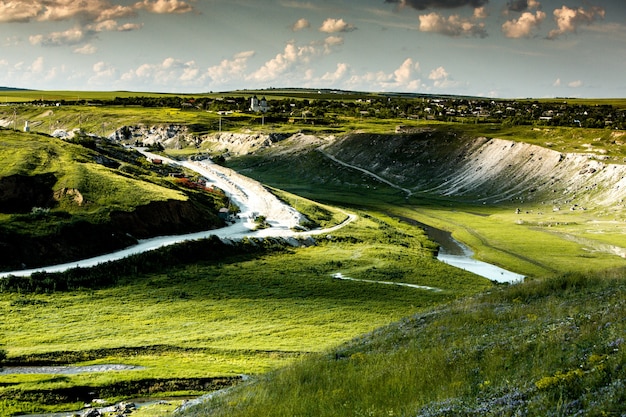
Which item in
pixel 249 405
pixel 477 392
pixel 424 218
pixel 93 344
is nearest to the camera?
pixel 477 392

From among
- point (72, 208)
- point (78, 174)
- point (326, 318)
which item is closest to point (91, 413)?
point (326, 318)

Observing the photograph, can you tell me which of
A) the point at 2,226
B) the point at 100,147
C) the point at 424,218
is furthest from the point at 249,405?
the point at 100,147

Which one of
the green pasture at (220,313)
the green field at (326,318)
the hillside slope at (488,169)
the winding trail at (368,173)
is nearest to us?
the green field at (326,318)

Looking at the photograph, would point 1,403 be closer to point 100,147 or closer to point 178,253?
point 178,253

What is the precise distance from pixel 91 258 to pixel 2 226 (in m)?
9.57

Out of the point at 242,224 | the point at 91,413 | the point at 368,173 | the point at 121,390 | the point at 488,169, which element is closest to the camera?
the point at 91,413

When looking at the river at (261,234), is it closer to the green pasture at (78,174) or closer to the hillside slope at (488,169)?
the green pasture at (78,174)

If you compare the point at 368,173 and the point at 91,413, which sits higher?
the point at 368,173

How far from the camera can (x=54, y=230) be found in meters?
62.8

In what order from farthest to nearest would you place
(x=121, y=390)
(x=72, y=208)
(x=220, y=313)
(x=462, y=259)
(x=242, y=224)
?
(x=242, y=224), (x=462, y=259), (x=72, y=208), (x=220, y=313), (x=121, y=390)

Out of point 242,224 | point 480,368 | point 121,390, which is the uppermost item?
point 480,368

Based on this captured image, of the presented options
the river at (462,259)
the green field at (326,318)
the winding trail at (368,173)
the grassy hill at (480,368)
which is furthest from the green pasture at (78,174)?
the winding trail at (368,173)

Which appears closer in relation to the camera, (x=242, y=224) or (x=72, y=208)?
(x=72, y=208)

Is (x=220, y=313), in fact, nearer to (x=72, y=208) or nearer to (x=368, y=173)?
(x=72, y=208)
